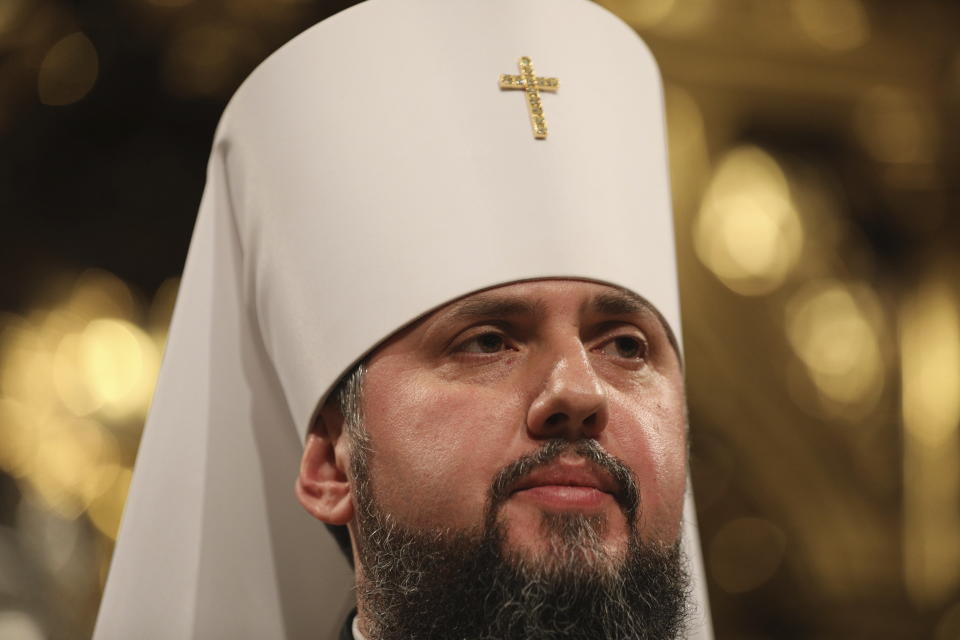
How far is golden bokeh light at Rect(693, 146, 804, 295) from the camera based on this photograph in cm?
382

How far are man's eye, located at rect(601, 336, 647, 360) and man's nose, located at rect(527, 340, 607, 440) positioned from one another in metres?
0.17

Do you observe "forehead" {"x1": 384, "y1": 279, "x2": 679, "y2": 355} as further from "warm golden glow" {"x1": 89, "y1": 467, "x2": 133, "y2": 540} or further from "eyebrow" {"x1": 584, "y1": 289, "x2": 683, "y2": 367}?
"warm golden glow" {"x1": 89, "y1": 467, "x2": 133, "y2": 540}

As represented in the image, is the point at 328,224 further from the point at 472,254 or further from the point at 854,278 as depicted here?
the point at 854,278

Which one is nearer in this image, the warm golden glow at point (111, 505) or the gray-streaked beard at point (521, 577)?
the gray-streaked beard at point (521, 577)

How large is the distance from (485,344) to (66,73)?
194 centimetres

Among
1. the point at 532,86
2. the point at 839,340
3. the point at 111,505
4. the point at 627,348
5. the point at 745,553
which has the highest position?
the point at 532,86

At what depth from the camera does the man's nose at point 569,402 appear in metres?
1.83

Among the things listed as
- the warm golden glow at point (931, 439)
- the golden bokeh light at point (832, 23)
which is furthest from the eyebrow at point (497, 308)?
the golden bokeh light at point (832, 23)

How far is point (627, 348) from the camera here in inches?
82.3

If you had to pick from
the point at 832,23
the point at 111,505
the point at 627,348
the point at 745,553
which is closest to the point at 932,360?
the point at 745,553

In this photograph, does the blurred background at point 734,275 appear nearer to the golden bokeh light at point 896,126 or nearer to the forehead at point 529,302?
the golden bokeh light at point 896,126

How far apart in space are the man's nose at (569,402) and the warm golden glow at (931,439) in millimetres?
2297

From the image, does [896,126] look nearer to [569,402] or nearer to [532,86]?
[532,86]

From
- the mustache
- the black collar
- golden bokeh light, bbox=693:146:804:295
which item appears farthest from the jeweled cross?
golden bokeh light, bbox=693:146:804:295
